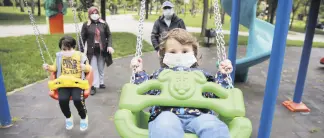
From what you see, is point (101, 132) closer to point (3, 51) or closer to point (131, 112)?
point (131, 112)

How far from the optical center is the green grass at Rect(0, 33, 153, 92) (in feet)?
19.8

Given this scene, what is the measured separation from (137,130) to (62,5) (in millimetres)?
11974

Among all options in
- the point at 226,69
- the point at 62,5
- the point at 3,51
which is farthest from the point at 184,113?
the point at 62,5

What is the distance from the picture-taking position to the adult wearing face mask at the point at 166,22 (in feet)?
14.8

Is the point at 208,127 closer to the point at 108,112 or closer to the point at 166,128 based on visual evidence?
the point at 166,128

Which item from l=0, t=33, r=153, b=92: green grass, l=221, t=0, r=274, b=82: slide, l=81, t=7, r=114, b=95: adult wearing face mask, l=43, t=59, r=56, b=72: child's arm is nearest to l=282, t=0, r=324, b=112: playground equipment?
l=221, t=0, r=274, b=82: slide

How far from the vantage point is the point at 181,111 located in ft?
6.87

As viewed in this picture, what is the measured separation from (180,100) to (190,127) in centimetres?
21

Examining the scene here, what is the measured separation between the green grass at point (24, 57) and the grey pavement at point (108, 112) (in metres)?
0.50

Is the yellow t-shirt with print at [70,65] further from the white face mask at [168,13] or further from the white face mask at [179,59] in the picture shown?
the white face mask at [168,13]

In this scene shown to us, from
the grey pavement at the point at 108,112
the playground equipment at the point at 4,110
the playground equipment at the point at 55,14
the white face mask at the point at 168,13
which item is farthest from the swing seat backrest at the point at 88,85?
the playground equipment at the point at 55,14

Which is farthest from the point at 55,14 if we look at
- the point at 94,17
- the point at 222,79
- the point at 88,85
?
the point at 222,79

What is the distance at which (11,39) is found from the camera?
35.4ft

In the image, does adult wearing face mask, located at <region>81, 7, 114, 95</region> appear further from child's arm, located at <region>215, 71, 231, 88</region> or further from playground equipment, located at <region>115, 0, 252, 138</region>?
playground equipment, located at <region>115, 0, 252, 138</region>
